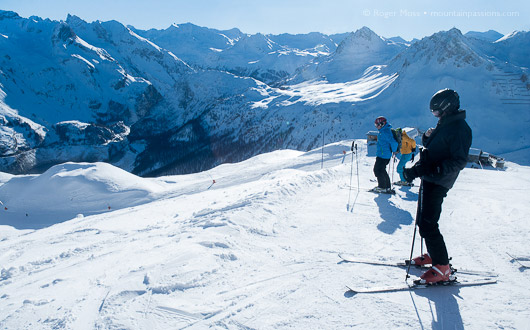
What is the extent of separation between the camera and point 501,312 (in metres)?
3.31

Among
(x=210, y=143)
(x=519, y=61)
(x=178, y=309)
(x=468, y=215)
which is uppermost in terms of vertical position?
(x=519, y=61)

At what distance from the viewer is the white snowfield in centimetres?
331

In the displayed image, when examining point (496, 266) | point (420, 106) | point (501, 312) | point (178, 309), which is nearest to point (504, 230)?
point (496, 266)

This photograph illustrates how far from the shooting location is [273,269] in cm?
439

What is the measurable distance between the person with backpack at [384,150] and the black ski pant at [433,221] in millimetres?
5408

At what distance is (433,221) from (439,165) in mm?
763

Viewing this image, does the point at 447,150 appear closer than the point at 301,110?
Yes

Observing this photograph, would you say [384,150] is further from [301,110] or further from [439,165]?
[301,110]

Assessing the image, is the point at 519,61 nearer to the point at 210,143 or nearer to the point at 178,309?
the point at 210,143

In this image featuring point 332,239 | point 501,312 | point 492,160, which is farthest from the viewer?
point 492,160

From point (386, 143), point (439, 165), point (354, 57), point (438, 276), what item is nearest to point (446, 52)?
point (354, 57)

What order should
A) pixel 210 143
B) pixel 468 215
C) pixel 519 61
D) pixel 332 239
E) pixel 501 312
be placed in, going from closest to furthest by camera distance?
pixel 501 312
pixel 332 239
pixel 468 215
pixel 519 61
pixel 210 143

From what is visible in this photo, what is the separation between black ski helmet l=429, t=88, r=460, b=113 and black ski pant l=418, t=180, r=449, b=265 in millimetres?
978

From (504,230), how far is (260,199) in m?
5.32
